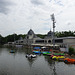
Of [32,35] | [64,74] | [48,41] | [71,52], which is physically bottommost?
[64,74]

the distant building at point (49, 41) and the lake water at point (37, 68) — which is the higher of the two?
the distant building at point (49, 41)

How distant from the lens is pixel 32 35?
3679 inches

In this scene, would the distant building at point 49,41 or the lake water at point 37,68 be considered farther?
the distant building at point 49,41

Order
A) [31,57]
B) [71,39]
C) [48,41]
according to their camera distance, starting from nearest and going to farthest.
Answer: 1. [31,57]
2. [71,39]
3. [48,41]

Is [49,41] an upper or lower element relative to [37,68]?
upper

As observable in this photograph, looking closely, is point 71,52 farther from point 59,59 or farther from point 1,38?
point 1,38

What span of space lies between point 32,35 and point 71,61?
6781cm

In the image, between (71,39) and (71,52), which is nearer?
(71,52)

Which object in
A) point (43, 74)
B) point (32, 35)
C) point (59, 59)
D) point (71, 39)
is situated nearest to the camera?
point (43, 74)

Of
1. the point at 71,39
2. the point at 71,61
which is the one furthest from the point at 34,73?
the point at 71,39

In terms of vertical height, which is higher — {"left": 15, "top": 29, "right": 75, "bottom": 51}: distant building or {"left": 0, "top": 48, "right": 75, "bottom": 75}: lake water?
{"left": 15, "top": 29, "right": 75, "bottom": 51}: distant building

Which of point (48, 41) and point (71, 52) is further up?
point (48, 41)

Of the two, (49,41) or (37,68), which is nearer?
(37,68)

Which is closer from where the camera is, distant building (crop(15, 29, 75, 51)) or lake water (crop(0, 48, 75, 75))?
lake water (crop(0, 48, 75, 75))
